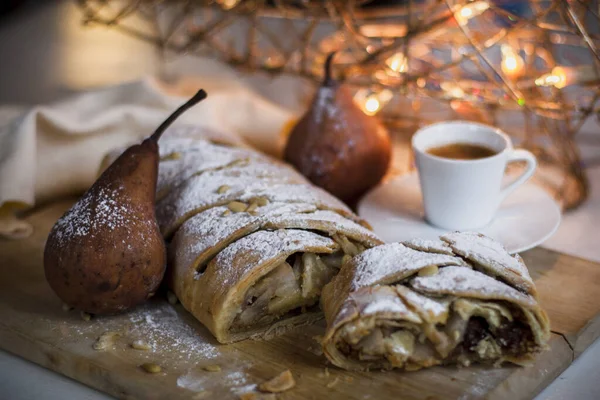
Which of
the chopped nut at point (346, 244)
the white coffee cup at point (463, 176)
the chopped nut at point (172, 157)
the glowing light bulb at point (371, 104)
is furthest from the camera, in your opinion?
the glowing light bulb at point (371, 104)

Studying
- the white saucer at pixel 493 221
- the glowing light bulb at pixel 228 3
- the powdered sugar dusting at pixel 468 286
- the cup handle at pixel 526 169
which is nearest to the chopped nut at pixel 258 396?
the powdered sugar dusting at pixel 468 286

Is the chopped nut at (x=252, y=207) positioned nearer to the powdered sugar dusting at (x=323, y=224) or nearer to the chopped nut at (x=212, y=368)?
the powdered sugar dusting at (x=323, y=224)

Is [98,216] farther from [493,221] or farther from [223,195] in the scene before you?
[493,221]

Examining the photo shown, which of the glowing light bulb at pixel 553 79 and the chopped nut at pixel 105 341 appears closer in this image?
the chopped nut at pixel 105 341

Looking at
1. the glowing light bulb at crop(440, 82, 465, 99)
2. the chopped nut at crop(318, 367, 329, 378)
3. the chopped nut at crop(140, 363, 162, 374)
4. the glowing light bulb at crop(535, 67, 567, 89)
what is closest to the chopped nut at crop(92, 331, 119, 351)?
the chopped nut at crop(140, 363, 162, 374)

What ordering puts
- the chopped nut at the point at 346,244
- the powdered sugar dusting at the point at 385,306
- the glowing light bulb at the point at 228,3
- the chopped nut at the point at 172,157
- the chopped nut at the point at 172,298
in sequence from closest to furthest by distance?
the powdered sugar dusting at the point at 385,306
the chopped nut at the point at 346,244
the chopped nut at the point at 172,298
the chopped nut at the point at 172,157
the glowing light bulb at the point at 228,3

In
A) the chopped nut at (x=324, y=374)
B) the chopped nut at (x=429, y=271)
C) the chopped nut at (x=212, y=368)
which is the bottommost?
the chopped nut at (x=324, y=374)
